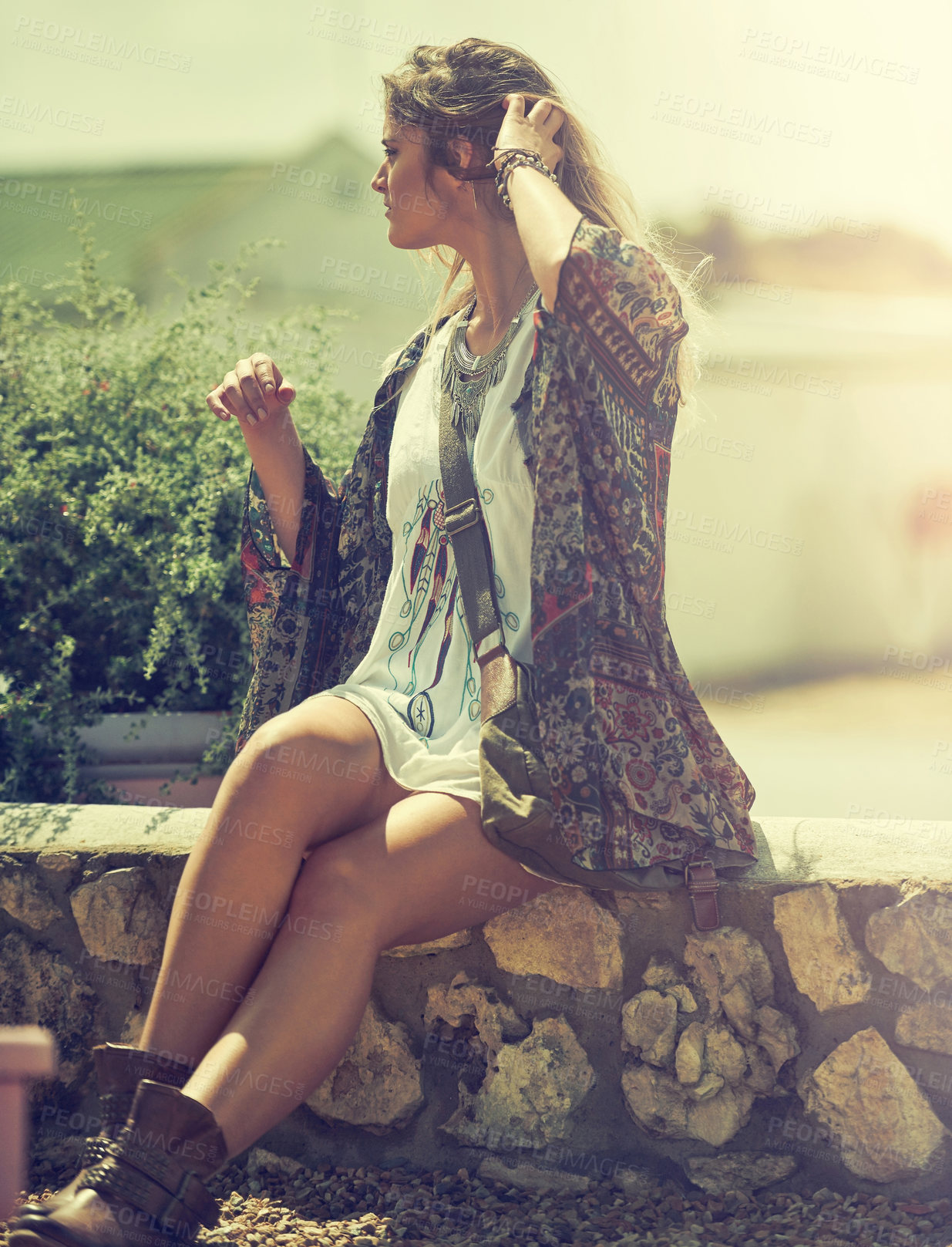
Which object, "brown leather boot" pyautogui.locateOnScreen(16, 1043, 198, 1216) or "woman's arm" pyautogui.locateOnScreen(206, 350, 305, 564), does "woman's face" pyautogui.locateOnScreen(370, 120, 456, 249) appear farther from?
"brown leather boot" pyautogui.locateOnScreen(16, 1043, 198, 1216)

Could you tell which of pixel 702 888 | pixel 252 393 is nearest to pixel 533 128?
pixel 252 393

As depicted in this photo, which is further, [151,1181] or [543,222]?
[543,222]

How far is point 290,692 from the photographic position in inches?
78.8

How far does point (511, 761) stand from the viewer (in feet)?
5.09

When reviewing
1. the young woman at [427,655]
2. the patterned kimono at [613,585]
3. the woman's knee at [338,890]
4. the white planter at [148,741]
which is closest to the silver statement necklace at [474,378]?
the young woman at [427,655]

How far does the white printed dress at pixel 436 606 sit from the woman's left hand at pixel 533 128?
28 centimetres

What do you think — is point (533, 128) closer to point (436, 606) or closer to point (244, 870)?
point (436, 606)

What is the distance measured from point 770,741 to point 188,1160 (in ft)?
14.9

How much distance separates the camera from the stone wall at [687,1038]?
5.32ft

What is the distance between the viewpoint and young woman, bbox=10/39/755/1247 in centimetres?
139

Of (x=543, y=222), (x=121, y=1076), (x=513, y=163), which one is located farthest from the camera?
(x=513, y=163)

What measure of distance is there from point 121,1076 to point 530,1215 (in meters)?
0.65

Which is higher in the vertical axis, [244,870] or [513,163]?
[513,163]

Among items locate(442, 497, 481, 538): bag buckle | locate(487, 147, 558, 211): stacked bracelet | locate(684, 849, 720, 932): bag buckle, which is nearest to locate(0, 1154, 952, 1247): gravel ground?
locate(684, 849, 720, 932): bag buckle
